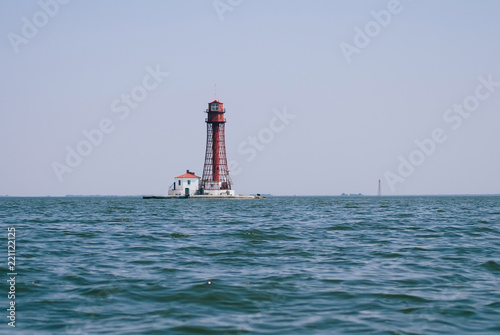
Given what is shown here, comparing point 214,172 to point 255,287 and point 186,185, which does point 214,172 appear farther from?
point 255,287

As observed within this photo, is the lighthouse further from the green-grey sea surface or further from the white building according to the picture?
the green-grey sea surface

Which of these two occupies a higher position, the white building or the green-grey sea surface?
the white building

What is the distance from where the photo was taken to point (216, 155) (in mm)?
114562

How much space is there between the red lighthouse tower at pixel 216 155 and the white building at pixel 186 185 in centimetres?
222

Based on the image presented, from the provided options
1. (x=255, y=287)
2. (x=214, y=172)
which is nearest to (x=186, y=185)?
(x=214, y=172)

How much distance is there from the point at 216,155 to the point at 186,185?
1039cm

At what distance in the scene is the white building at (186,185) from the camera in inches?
4609

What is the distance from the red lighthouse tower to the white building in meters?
2.22

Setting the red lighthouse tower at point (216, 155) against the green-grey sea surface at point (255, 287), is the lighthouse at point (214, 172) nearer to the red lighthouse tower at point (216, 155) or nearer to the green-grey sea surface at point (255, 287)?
the red lighthouse tower at point (216, 155)

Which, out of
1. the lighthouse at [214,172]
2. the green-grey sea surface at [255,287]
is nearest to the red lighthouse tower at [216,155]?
the lighthouse at [214,172]

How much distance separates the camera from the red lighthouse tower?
372 ft

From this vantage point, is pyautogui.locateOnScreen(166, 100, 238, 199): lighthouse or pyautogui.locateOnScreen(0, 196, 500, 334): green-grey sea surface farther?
pyautogui.locateOnScreen(166, 100, 238, 199): lighthouse

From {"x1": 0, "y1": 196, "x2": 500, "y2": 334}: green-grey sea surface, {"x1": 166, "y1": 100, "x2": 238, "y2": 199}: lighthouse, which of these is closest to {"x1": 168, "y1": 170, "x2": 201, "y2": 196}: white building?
{"x1": 166, "y1": 100, "x2": 238, "y2": 199}: lighthouse

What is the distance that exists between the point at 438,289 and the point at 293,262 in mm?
4494
